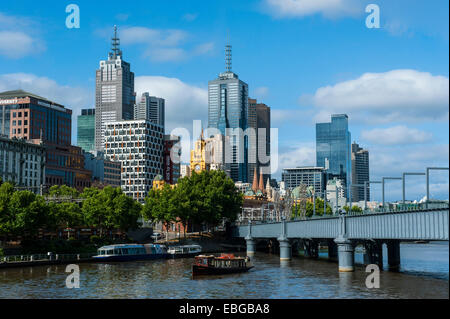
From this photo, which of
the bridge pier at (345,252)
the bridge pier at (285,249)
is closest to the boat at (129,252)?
the bridge pier at (285,249)

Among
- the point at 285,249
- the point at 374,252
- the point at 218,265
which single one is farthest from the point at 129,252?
the point at 374,252

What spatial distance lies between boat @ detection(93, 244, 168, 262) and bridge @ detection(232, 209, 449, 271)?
2901 cm

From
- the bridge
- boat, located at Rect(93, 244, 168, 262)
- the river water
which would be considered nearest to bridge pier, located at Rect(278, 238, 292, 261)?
the bridge

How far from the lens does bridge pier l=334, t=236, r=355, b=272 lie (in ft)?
335

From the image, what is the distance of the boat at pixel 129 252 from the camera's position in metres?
127

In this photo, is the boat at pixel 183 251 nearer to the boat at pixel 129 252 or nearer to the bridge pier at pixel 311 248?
the boat at pixel 129 252

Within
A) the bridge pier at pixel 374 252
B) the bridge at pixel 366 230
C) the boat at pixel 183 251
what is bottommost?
the boat at pixel 183 251

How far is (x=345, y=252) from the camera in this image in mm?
103375

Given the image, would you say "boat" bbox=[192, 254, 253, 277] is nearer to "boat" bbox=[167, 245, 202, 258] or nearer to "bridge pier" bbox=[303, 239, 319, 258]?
"boat" bbox=[167, 245, 202, 258]

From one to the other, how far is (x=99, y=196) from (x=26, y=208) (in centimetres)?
3847
